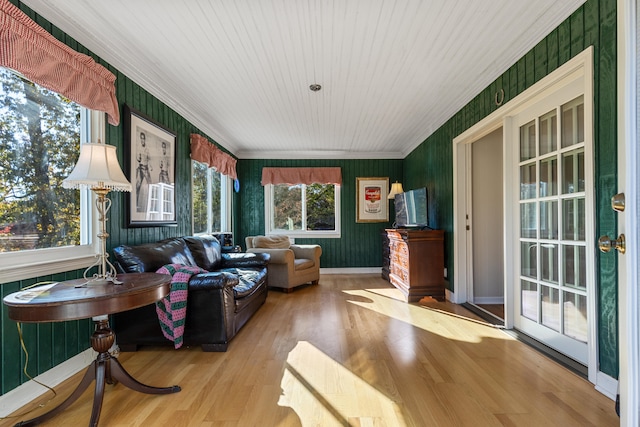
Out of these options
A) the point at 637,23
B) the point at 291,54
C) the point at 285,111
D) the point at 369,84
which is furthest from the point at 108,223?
the point at 637,23

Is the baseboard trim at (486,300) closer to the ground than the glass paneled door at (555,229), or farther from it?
closer to the ground

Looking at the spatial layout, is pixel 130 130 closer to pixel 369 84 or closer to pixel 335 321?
pixel 369 84

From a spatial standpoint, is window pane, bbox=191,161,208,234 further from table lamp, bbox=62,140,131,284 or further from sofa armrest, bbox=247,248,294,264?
table lamp, bbox=62,140,131,284

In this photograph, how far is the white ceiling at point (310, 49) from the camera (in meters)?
2.11

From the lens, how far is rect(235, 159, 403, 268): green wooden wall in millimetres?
6316

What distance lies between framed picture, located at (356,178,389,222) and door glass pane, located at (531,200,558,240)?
386 centimetres

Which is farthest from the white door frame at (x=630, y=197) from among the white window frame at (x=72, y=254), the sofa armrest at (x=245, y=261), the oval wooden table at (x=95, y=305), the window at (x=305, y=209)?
the window at (x=305, y=209)

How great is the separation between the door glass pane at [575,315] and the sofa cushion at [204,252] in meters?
3.19

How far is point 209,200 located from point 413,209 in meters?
3.06

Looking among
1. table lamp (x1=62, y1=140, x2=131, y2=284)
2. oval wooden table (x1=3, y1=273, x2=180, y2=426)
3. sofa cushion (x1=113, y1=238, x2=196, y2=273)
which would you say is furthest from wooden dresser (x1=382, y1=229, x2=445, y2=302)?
table lamp (x1=62, y1=140, x2=131, y2=284)

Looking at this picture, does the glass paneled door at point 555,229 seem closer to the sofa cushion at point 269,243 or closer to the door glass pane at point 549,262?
the door glass pane at point 549,262

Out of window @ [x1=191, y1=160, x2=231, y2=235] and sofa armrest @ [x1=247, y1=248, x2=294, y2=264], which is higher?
window @ [x1=191, y1=160, x2=231, y2=235]

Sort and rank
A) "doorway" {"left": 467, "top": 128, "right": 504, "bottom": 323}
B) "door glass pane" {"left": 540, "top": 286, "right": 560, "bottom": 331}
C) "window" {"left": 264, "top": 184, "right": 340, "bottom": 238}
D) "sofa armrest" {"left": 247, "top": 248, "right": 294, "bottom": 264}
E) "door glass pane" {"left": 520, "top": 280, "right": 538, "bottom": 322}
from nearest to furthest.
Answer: "door glass pane" {"left": 540, "top": 286, "right": 560, "bottom": 331}, "door glass pane" {"left": 520, "top": 280, "right": 538, "bottom": 322}, "doorway" {"left": 467, "top": 128, "right": 504, "bottom": 323}, "sofa armrest" {"left": 247, "top": 248, "right": 294, "bottom": 264}, "window" {"left": 264, "top": 184, "right": 340, "bottom": 238}

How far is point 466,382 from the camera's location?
6.55 feet
